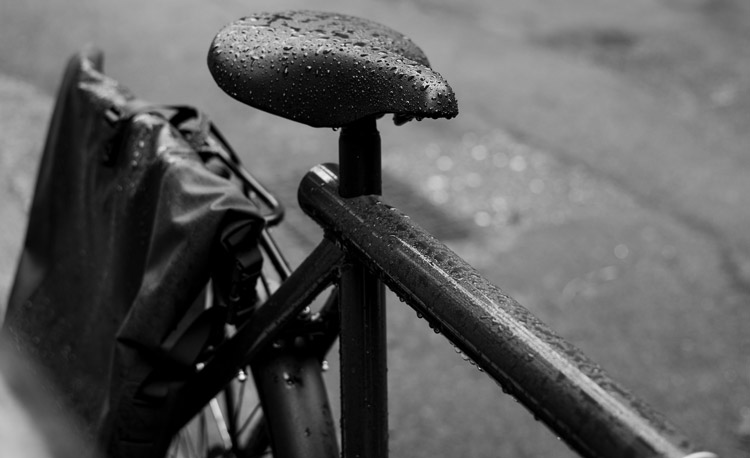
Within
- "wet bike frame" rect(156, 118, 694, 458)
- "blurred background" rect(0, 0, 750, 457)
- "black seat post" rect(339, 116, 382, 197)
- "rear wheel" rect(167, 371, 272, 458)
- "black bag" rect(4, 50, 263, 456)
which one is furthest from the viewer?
"blurred background" rect(0, 0, 750, 457)

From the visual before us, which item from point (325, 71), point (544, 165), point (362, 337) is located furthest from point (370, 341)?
point (544, 165)

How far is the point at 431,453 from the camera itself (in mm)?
3240

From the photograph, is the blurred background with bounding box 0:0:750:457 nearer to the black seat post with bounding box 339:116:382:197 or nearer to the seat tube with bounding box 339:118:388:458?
the seat tube with bounding box 339:118:388:458

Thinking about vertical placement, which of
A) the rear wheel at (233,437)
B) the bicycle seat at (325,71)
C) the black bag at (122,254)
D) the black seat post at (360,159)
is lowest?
the rear wheel at (233,437)

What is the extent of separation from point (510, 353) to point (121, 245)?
106 cm

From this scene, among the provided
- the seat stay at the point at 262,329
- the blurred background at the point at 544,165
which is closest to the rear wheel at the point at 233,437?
the seat stay at the point at 262,329

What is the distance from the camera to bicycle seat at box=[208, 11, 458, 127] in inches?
52.1

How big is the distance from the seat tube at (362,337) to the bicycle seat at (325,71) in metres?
0.07

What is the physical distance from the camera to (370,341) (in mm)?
1514

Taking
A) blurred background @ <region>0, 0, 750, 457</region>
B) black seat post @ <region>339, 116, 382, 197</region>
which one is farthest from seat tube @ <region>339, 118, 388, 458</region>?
blurred background @ <region>0, 0, 750, 457</region>

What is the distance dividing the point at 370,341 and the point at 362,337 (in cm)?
1

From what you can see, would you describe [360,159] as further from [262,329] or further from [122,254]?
[122,254]

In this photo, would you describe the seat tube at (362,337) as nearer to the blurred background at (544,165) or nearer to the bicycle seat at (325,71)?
the bicycle seat at (325,71)

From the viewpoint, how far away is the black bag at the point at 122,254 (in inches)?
69.2
